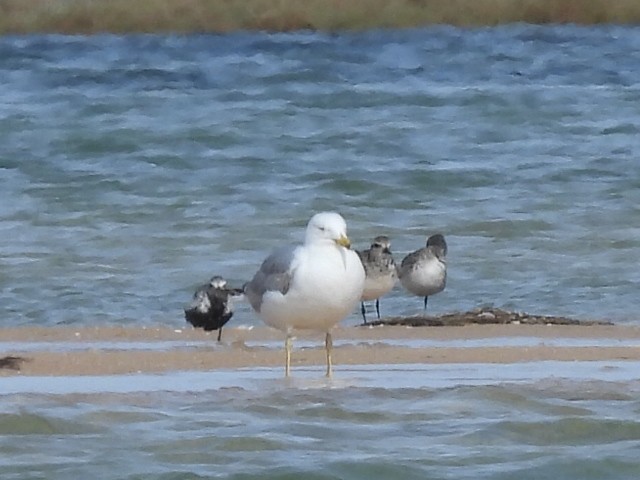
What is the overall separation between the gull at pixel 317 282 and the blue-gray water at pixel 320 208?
314mm

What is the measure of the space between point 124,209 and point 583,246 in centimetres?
383

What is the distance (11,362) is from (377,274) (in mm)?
3029

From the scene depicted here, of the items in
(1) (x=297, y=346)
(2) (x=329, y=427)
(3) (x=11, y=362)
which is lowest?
(2) (x=329, y=427)

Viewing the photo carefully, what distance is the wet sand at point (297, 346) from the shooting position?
9.43 metres

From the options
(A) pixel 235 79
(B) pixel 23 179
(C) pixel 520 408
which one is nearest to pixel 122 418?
(C) pixel 520 408

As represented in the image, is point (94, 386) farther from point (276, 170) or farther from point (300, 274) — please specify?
point (276, 170)

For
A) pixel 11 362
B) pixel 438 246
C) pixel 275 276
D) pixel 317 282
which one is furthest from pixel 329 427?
pixel 438 246

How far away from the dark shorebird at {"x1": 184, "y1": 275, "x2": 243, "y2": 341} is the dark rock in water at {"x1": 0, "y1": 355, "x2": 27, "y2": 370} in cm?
158

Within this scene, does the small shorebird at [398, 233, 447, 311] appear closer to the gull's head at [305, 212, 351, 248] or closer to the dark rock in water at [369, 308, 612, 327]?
the dark rock in water at [369, 308, 612, 327]

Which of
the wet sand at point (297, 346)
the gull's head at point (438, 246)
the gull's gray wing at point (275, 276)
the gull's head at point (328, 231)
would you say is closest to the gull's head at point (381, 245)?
the gull's head at point (438, 246)

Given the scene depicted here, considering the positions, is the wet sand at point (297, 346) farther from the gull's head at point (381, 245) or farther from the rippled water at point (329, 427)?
the gull's head at point (381, 245)

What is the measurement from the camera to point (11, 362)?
30.7 feet

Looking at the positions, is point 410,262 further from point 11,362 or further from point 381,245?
point 11,362

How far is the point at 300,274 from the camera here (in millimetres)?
8930
